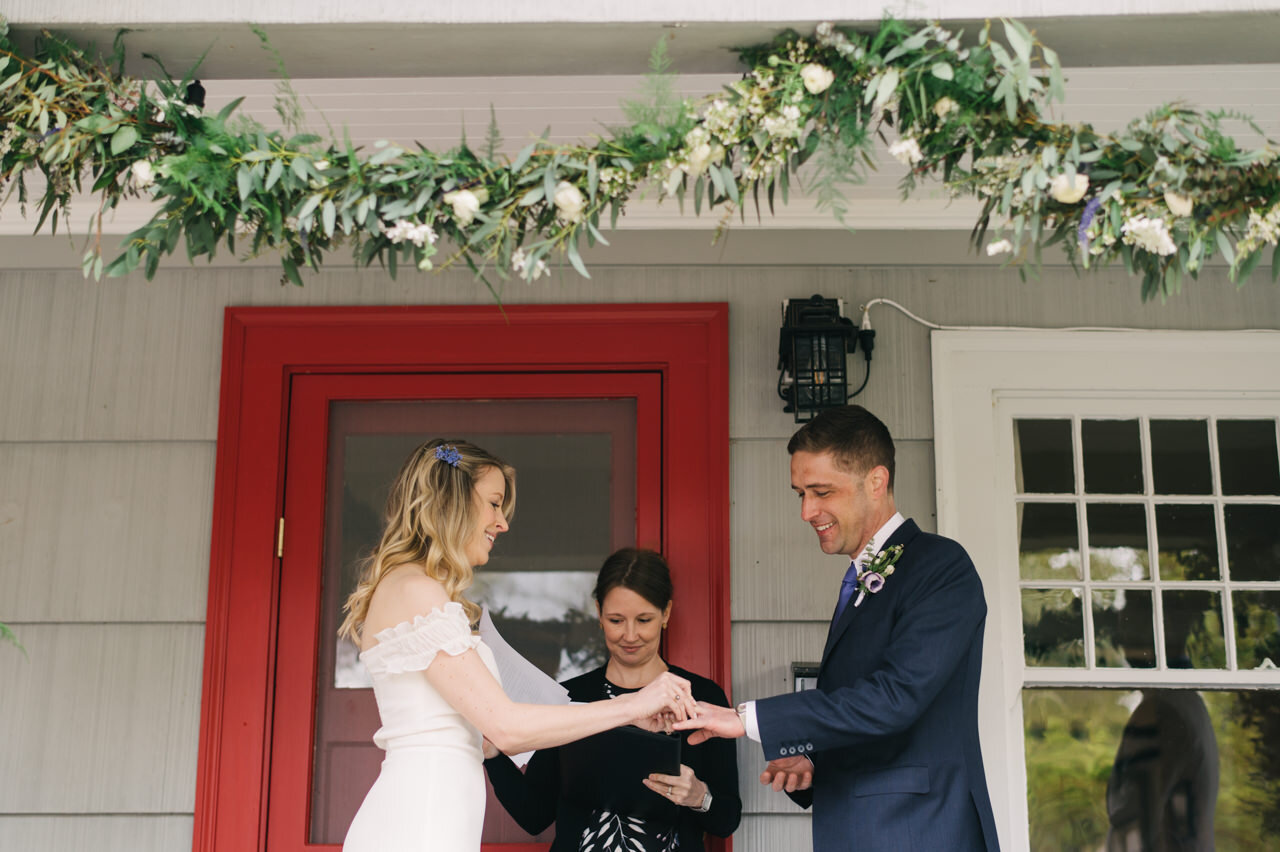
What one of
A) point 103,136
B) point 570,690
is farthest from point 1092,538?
point 103,136

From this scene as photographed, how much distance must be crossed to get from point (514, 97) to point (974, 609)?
1.62 meters

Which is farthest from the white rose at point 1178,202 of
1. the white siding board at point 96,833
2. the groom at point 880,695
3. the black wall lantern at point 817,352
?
the white siding board at point 96,833

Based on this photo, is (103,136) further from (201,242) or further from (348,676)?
(348,676)

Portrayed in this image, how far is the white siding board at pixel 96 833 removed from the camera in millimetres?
3049

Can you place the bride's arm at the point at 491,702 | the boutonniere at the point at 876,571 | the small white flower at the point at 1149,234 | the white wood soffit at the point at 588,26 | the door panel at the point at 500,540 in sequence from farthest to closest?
the door panel at the point at 500,540 < the boutonniere at the point at 876,571 < the bride's arm at the point at 491,702 < the white wood soffit at the point at 588,26 < the small white flower at the point at 1149,234

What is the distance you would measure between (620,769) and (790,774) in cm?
39

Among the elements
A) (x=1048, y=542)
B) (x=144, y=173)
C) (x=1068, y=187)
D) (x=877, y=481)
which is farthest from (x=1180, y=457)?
(x=144, y=173)

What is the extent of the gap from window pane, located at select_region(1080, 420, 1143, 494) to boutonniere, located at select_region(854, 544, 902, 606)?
3.77 ft

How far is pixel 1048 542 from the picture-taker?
10.7ft

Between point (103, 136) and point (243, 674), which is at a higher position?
point (103, 136)

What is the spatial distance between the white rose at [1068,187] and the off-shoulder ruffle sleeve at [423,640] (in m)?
1.37

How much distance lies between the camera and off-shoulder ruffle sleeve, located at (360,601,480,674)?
2.20 m

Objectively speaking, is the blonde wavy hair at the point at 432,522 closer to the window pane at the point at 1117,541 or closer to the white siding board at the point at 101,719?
the white siding board at the point at 101,719

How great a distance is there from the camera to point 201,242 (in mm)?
1964
